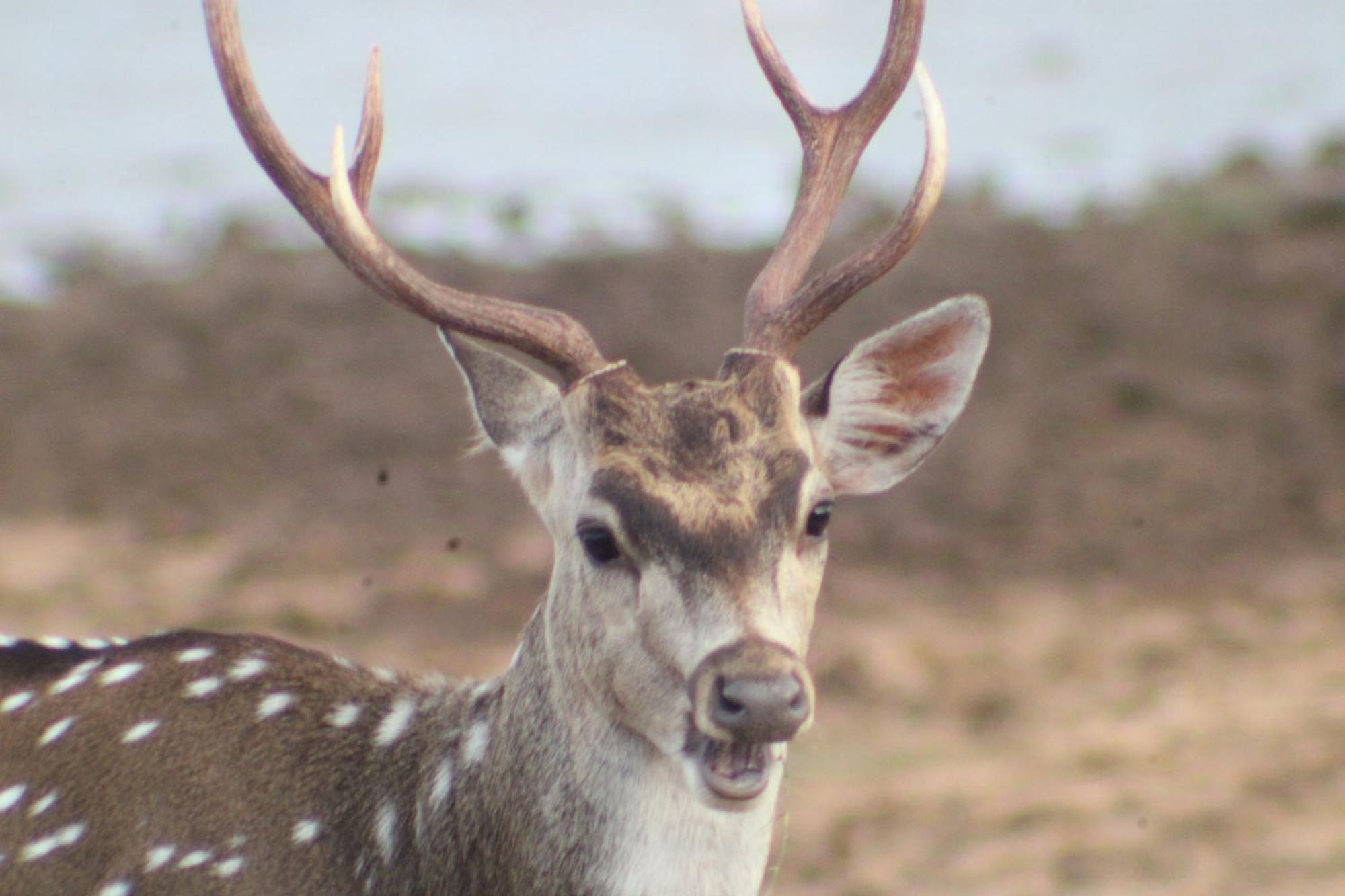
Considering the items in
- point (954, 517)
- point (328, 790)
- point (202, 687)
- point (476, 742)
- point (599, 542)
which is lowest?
point (328, 790)

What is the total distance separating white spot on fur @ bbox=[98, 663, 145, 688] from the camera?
13.3 ft

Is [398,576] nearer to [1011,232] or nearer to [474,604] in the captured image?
[474,604]

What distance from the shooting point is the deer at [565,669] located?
10.7ft

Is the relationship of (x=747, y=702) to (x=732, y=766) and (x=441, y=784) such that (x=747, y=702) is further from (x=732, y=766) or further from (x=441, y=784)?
(x=441, y=784)

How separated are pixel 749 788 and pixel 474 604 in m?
6.60

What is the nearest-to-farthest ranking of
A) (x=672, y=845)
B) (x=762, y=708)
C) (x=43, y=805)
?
(x=762, y=708)
(x=672, y=845)
(x=43, y=805)

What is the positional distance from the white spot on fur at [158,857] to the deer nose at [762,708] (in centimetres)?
136

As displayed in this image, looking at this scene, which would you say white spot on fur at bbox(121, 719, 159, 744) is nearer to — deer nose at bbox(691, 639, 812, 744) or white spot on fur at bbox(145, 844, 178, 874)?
white spot on fur at bbox(145, 844, 178, 874)

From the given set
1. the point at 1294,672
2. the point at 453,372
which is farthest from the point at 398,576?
the point at 1294,672

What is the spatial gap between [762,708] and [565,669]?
2.16 feet

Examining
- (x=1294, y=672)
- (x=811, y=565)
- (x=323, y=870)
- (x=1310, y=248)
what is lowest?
(x=323, y=870)

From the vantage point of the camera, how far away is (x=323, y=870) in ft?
12.0

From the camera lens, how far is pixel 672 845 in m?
3.36

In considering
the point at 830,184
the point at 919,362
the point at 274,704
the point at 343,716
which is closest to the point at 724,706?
the point at 919,362
